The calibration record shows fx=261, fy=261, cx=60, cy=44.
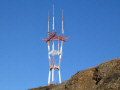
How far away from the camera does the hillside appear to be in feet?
71.0

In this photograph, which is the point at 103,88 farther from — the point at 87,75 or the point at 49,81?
the point at 49,81

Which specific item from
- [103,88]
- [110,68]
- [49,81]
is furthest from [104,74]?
[49,81]

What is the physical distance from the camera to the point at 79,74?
27.1 metres

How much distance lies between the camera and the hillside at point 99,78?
21655mm

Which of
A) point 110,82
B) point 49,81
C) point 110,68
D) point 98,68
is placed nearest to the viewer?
point 110,82

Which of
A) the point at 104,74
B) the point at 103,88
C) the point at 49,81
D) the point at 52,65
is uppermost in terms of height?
the point at 52,65

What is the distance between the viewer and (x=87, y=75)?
26.1 meters

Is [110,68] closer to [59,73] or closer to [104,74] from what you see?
[104,74]

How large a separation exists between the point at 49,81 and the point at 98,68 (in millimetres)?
61898

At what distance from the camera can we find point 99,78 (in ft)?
80.7

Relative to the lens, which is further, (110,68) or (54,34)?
(54,34)

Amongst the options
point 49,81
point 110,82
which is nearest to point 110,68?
point 110,82

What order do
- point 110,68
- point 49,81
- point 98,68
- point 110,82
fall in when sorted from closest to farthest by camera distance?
point 110,82 → point 110,68 → point 98,68 → point 49,81

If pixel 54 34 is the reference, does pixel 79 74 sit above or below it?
below
